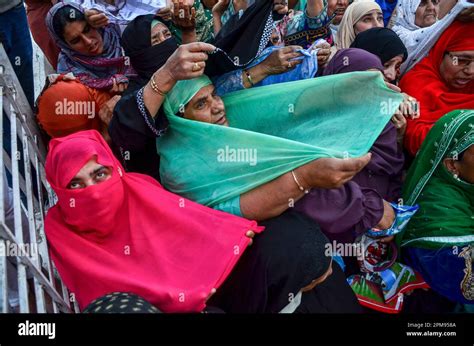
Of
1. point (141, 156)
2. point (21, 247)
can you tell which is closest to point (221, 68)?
point (141, 156)

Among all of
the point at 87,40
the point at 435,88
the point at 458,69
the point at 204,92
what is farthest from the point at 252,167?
the point at 458,69

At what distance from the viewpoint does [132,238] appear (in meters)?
1.80

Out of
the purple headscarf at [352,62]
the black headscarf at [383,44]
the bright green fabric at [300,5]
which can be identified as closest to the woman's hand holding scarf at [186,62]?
the purple headscarf at [352,62]

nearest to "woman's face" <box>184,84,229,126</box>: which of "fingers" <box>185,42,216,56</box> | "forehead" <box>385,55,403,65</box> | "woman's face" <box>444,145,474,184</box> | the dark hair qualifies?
"fingers" <box>185,42,216,56</box>

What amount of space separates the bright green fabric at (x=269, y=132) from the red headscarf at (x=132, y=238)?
134mm

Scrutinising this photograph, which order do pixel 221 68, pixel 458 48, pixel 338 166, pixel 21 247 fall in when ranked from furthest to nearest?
pixel 458 48
pixel 221 68
pixel 338 166
pixel 21 247

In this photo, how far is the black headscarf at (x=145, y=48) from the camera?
213cm

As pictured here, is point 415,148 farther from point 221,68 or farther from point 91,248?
point 91,248

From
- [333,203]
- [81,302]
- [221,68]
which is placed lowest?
[81,302]

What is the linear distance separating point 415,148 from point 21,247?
183cm

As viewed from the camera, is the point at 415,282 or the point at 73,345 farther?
the point at 415,282

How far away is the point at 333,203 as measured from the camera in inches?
74.4

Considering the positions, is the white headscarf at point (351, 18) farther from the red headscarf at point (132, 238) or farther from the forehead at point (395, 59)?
the red headscarf at point (132, 238)

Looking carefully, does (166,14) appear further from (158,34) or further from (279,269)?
(279,269)
